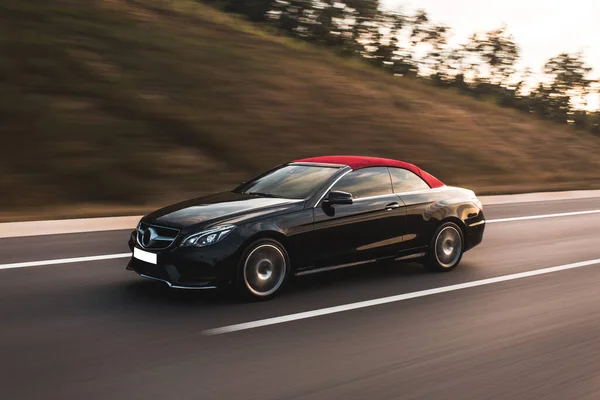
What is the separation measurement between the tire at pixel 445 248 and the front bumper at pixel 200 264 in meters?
2.89

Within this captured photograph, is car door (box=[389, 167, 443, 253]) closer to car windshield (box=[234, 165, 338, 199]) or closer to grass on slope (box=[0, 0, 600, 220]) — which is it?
car windshield (box=[234, 165, 338, 199])

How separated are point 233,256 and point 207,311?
58 centimetres

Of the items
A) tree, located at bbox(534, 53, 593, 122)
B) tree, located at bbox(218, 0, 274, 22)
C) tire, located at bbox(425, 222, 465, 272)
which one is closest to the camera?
tire, located at bbox(425, 222, 465, 272)

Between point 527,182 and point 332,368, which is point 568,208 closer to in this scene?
point 527,182

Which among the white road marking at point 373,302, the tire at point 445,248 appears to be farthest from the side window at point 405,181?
the white road marking at point 373,302

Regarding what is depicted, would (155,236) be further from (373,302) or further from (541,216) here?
(541,216)

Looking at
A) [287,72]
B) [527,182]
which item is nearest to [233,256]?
[287,72]

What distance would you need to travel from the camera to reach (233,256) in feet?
22.7

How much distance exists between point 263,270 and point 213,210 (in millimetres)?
802

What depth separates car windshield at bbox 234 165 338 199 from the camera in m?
7.82

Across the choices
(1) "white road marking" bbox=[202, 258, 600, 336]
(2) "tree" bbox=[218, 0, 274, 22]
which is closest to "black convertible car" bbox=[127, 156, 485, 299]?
(1) "white road marking" bbox=[202, 258, 600, 336]

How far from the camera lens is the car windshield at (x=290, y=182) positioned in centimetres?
782

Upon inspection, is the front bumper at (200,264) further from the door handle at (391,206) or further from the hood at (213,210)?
the door handle at (391,206)

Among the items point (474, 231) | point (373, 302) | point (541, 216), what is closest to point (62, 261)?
point (373, 302)
